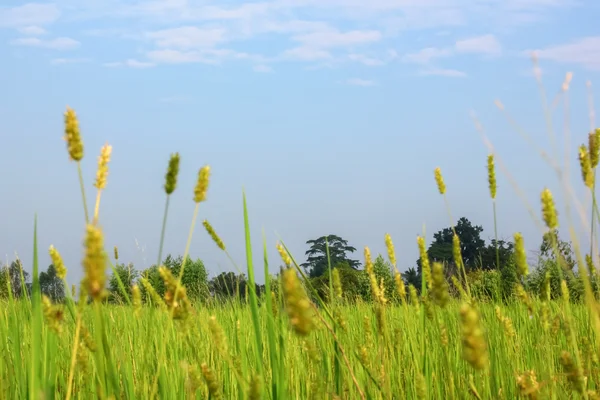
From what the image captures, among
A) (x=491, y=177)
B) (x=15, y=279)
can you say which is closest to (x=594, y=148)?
(x=491, y=177)

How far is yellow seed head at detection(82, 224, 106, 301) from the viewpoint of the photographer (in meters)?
0.97

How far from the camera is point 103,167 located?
4.15 ft

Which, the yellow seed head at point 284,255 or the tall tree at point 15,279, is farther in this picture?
the tall tree at point 15,279

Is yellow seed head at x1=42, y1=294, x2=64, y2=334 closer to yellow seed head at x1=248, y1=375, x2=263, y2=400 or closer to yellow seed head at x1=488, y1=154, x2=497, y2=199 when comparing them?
yellow seed head at x1=248, y1=375, x2=263, y2=400

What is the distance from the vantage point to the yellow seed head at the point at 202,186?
1.35 metres

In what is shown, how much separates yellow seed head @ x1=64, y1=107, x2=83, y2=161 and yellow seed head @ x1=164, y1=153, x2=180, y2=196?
20 centimetres

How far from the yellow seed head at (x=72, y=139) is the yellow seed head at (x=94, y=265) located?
269 millimetres

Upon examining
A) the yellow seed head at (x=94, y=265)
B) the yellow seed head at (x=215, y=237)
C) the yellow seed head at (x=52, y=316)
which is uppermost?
the yellow seed head at (x=215, y=237)

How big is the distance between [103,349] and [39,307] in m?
0.33

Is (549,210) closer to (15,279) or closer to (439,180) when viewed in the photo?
(439,180)

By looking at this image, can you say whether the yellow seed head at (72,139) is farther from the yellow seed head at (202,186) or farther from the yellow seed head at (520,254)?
the yellow seed head at (520,254)

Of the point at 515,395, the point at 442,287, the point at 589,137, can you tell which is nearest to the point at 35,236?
the point at 442,287

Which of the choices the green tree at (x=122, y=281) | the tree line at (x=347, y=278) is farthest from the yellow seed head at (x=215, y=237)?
the green tree at (x=122, y=281)

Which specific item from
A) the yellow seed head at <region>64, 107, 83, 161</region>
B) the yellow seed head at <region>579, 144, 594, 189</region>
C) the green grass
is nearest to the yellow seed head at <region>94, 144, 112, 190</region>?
the yellow seed head at <region>64, 107, 83, 161</region>
